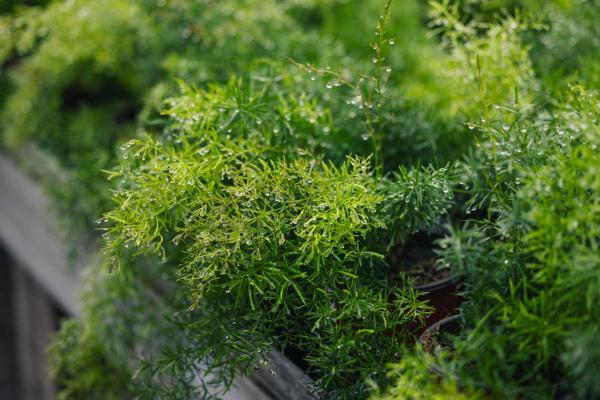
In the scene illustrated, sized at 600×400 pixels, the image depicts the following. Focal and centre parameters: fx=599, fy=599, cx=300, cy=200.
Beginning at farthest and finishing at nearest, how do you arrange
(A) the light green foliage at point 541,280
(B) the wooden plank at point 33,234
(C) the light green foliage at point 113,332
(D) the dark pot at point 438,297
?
(B) the wooden plank at point 33,234 → (C) the light green foliage at point 113,332 → (D) the dark pot at point 438,297 → (A) the light green foliage at point 541,280

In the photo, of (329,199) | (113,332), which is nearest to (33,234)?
(113,332)

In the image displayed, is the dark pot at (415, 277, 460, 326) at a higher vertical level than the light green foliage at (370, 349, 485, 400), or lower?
lower

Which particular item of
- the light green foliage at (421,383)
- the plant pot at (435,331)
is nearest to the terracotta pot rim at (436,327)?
the plant pot at (435,331)

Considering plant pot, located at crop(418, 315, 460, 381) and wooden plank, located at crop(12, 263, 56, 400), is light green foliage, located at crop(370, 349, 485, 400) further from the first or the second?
wooden plank, located at crop(12, 263, 56, 400)

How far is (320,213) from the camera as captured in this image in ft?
2.64

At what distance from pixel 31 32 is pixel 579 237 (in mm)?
1360

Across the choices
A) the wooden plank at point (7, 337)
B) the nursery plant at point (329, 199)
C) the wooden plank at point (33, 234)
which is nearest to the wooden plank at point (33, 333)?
the wooden plank at point (7, 337)

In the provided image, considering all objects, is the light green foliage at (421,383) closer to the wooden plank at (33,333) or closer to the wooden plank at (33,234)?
the wooden plank at (33,234)

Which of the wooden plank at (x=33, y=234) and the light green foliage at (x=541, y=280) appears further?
the wooden plank at (x=33, y=234)

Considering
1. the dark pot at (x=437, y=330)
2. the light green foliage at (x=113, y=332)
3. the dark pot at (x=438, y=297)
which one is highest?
the light green foliage at (x=113, y=332)

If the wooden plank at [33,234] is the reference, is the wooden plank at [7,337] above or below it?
below

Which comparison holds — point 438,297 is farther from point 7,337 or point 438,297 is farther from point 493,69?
point 7,337

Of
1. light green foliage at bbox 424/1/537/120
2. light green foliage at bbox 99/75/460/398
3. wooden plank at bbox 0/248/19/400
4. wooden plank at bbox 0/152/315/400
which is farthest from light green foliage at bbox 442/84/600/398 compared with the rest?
wooden plank at bbox 0/248/19/400

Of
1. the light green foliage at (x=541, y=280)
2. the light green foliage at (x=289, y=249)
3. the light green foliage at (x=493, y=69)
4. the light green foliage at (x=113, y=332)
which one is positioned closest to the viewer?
the light green foliage at (x=541, y=280)
